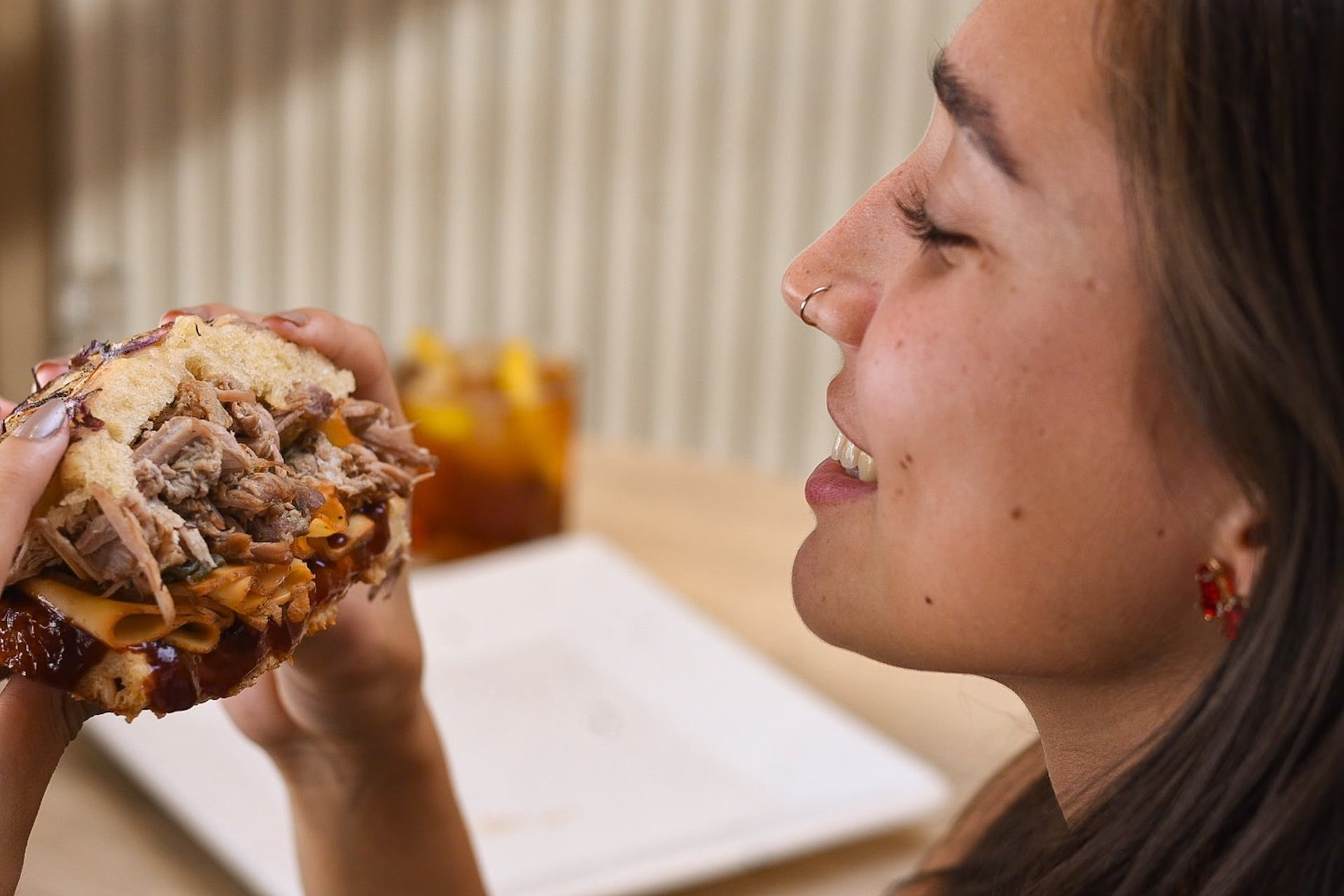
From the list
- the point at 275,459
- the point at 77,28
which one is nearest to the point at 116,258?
the point at 77,28

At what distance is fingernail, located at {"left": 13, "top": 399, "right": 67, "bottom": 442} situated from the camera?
0.65 m

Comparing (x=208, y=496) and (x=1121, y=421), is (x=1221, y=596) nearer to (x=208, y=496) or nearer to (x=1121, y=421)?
(x=1121, y=421)

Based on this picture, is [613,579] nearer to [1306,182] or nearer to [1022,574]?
[1022,574]

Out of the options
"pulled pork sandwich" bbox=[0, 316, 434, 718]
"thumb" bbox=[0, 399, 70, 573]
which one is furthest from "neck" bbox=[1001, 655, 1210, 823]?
"thumb" bbox=[0, 399, 70, 573]

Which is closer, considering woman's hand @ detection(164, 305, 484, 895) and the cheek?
the cheek

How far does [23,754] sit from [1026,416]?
19.3 inches

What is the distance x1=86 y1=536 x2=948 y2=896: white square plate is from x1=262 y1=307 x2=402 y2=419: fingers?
469mm

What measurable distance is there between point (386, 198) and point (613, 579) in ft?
7.74

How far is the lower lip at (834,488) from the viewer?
2.52ft

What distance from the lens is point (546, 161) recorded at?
3723 mm

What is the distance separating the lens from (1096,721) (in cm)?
75

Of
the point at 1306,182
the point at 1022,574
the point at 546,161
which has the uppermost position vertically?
the point at 1306,182

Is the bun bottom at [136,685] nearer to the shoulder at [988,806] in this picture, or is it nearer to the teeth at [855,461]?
the teeth at [855,461]

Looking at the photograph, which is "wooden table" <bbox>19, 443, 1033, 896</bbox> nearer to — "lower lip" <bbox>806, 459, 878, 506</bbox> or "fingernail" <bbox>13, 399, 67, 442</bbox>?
"fingernail" <bbox>13, 399, 67, 442</bbox>
